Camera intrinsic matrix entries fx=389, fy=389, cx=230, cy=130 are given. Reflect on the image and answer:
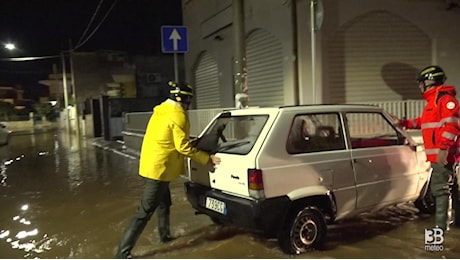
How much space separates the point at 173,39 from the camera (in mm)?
6949

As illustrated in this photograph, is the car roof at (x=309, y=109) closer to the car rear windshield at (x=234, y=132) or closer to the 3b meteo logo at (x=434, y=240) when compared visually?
the car rear windshield at (x=234, y=132)

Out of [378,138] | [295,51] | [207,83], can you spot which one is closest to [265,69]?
[295,51]

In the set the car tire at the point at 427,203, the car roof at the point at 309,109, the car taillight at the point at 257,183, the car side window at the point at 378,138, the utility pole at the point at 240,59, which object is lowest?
the car tire at the point at 427,203

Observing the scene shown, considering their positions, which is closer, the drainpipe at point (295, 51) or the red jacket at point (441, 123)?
the red jacket at point (441, 123)

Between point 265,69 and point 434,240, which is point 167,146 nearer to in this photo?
point 434,240

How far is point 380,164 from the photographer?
4.46 meters

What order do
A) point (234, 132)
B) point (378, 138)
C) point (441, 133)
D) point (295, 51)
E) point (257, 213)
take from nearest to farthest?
point (257, 213)
point (441, 133)
point (378, 138)
point (234, 132)
point (295, 51)

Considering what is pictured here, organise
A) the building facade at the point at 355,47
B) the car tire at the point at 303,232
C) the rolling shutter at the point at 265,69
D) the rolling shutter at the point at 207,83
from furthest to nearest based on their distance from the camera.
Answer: the rolling shutter at the point at 207,83
the rolling shutter at the point at 265,69
the building facade at the point at 355,47
the car tire at the point at 303,232

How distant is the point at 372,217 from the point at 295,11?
573cm

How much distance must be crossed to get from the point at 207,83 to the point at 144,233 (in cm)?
1062

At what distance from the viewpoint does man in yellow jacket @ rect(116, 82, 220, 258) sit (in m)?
3.98

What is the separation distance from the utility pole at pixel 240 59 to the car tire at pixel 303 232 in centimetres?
262

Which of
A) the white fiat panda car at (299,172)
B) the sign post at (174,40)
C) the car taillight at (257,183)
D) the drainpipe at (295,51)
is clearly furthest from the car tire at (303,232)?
the drainpipe at (295,51)

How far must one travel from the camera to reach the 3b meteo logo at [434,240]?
405cm
